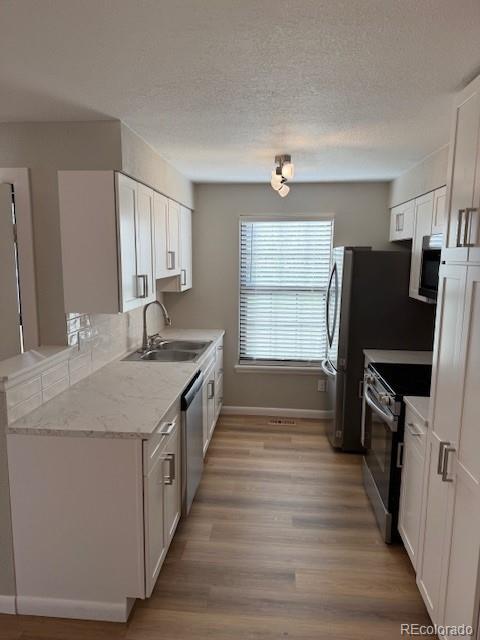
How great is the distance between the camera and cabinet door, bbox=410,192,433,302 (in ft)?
9.61

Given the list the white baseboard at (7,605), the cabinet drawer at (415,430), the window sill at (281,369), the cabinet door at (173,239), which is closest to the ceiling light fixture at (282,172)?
the cabinet door at (173,239)

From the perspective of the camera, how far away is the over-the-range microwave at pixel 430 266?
274cm

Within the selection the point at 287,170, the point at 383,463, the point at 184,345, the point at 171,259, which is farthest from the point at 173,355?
the point at 383,463

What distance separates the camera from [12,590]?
78.8 inches

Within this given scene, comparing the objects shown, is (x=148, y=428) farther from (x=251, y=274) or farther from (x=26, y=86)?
(x=251, y=274)

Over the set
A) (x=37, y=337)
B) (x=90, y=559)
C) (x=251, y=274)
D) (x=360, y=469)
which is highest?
(x=251, y=274)

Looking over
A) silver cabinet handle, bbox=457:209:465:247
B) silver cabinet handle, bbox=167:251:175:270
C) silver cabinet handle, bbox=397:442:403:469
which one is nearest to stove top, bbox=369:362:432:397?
silver cabinet handle, bbox=397:442:403:469

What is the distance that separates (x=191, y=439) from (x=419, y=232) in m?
2.22

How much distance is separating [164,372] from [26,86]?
1.77 m

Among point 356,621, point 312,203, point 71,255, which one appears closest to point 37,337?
point 71,255

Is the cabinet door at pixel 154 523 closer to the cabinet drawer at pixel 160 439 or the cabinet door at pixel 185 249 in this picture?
the cabinet drawer at pixel 160 439

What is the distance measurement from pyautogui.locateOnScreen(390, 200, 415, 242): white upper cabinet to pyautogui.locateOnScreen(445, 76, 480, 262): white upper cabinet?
1617mm

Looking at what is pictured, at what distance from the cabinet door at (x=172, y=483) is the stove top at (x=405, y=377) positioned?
1289 mm

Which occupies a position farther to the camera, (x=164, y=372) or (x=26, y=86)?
(x=164, y=372)
